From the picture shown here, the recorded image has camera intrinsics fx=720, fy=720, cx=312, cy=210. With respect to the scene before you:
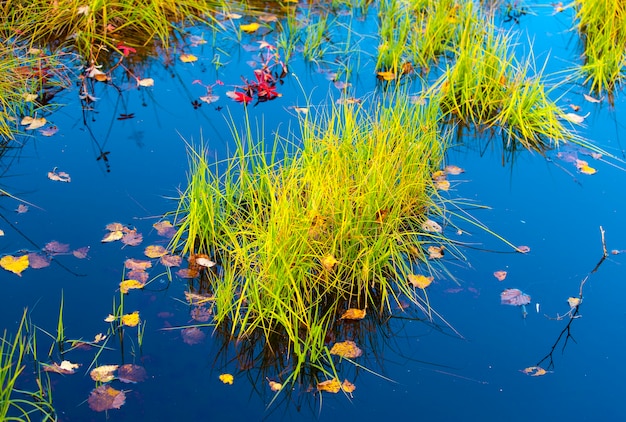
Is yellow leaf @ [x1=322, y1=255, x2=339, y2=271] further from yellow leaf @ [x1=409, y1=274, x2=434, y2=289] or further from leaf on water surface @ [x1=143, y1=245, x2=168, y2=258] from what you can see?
leaf on water surface @ [x1=143, y1=245, x2=168, y2=258]

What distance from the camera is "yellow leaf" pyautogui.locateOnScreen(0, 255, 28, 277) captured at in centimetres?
320

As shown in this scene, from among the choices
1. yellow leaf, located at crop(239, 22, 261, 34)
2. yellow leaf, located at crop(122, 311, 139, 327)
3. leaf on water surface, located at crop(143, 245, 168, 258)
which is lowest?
yellow leaf, located at crop(122, 311, 139, 327)

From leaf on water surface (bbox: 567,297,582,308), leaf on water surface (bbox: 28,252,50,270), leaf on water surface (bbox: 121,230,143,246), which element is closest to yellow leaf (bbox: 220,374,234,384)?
leaf on water surface (bbox: 121,230,143,246)

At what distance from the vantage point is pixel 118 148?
4160 mm

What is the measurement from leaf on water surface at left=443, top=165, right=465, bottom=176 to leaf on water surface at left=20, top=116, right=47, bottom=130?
7.78 feet

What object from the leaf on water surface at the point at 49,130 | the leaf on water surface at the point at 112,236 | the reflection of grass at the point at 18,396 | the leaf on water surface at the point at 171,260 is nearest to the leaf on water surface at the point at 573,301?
the leaf on water surface at the point at 171,260

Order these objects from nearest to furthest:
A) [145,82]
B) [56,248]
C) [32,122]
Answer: [56,248] → [32,122] → [145,82]

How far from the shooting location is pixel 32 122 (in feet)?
13.9

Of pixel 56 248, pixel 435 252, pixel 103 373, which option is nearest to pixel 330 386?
pixel 103 373

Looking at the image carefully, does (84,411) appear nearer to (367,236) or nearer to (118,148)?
(367,236)

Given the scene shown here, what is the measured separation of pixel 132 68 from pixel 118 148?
1.05 metres

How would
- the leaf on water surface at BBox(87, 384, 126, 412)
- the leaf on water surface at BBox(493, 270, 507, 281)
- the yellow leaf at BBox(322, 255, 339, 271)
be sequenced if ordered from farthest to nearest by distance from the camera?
1. the leaf on water surface at BBox(493, 270, 507, 281)
2. the yellow leaf at BBox(322, 255, 339, 271)
3. the leaf on water surface at BBox(87, 384, 126, 412)

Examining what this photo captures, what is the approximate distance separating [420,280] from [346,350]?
57 centimetres

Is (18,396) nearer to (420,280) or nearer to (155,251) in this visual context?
(155,251)
